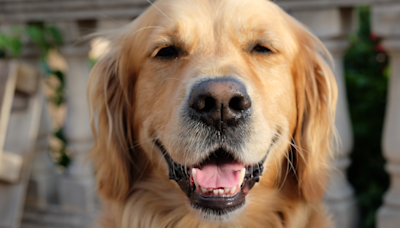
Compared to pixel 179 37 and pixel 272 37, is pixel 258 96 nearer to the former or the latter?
pixel 272 37

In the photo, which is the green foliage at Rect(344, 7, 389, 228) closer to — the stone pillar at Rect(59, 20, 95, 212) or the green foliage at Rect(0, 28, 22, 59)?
the stone pillar at Rect(59, 20, 95, 212)

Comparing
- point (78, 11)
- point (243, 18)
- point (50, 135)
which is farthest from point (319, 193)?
point (50, 135)

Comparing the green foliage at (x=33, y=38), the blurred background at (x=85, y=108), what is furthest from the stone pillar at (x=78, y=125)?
the green foliage at (x=33, y=38)

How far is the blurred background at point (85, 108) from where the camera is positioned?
122 inches

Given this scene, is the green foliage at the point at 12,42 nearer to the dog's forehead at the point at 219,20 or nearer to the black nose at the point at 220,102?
the dog's forehead at the point at 219,20

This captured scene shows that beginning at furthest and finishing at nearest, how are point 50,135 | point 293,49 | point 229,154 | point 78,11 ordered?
point 50,135 < point 78,11 < point 293,49 < point 229,154

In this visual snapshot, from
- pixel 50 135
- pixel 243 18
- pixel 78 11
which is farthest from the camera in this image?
pixel 50 135

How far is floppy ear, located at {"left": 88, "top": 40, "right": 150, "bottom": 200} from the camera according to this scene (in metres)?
2.47

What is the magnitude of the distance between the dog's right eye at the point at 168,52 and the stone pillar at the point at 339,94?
1.38 meters

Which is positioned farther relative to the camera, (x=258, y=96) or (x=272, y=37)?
(x=272, y=37)

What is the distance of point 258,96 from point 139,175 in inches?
40.5

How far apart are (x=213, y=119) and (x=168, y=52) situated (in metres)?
0.68

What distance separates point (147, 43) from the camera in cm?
234

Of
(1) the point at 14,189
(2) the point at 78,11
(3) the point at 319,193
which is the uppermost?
(2) the point at 78,11
